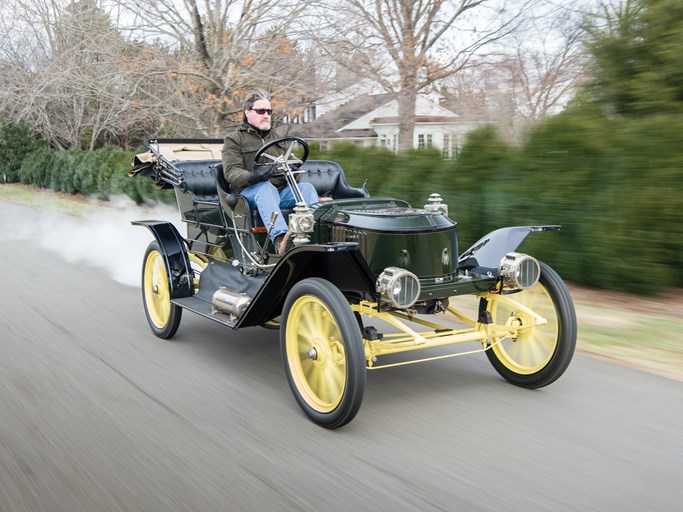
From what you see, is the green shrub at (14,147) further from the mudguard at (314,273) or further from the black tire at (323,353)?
the black tire at (323,353)

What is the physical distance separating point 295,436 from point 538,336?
186 centimetres

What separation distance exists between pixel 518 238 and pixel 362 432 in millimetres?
1881

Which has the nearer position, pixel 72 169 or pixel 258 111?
pixel 258 111

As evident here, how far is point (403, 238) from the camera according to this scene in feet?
14.8

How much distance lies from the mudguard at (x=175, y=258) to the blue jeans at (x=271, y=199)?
0.98 m

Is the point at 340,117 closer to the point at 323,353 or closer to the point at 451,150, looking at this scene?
the point at 451,150

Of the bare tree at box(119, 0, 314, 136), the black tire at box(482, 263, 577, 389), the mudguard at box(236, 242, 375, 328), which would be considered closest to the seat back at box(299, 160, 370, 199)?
the mudguard at box(236, 242, 375, 328)

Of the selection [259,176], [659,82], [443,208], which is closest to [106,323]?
[259,176]

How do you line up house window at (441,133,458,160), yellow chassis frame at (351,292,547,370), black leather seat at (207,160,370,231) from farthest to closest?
house window at (441,133,458,160) → black leather seat at (207,160,370,231) → yellow chassis frame at (351,292,547,370)

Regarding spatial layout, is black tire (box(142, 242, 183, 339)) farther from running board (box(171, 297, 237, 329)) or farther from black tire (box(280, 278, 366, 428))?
black tire (box(280, 278, 366, 428))

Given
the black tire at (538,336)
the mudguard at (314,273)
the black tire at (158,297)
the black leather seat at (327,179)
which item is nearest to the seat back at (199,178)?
the black leather seat at (327,179)

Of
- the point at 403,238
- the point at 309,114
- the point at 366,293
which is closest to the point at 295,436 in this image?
the point at 366,293

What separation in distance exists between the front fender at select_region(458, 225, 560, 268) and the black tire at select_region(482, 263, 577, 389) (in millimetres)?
270

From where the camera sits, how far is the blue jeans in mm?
5309
